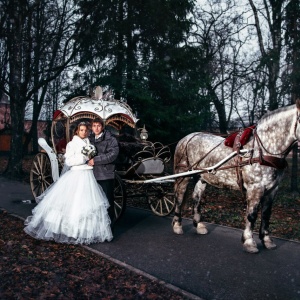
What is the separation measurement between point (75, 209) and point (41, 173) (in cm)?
371

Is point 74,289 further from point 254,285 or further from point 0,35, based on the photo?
point 0,35

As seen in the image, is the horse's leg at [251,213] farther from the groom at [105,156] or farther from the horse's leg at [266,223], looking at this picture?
the groom at [105,156]

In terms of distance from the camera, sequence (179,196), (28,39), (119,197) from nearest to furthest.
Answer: (179,196)
(119,197)
(28,39)

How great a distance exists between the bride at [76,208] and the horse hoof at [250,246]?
92.5 inches

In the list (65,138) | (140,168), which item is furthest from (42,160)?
(140,168)

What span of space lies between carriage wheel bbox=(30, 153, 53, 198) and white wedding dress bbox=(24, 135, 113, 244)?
289 cm

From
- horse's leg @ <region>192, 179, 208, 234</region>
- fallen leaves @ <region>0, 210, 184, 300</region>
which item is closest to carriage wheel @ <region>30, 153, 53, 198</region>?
fallen leaves @ <region>0, 210, 184, 300</region>

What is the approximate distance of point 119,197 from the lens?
773 centimetres

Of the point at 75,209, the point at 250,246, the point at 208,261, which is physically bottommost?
the point at 208,261

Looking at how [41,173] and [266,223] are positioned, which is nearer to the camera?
[266,223]

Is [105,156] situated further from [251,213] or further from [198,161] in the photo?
[251,213]

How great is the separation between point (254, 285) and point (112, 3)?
14.6m

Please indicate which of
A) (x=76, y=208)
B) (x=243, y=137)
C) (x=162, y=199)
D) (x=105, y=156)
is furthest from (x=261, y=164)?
(x=162, y=199)

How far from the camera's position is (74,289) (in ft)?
14.6
